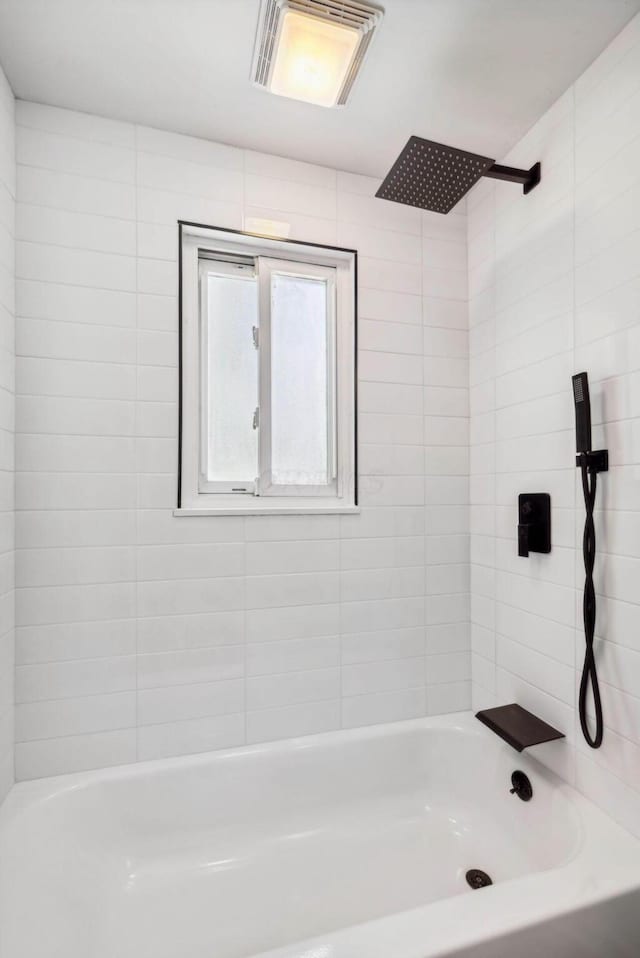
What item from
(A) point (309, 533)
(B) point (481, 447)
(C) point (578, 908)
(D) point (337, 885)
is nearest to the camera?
(C) point (578, 908)

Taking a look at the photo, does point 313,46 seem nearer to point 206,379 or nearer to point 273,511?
point 206,379

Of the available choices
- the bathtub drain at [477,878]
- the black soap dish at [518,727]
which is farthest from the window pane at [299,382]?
the bathtub drain at [477,878]

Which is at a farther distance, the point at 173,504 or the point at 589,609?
the point at 173,504

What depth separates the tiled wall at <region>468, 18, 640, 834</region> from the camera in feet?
4.18

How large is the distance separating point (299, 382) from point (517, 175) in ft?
3.29

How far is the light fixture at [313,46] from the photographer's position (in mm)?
1176

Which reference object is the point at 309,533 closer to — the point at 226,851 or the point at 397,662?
the point at 397,662

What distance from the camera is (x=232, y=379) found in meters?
1.80

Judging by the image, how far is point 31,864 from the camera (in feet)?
4.12

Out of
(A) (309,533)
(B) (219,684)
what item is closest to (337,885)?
(B) (219,684)

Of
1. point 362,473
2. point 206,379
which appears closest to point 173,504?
point 206,379

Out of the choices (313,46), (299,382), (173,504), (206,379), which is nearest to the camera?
(313,46)

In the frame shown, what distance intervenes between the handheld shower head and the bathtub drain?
1.36 meters

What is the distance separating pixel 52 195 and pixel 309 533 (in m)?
1.40
